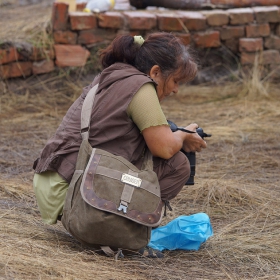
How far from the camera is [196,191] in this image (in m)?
3.76

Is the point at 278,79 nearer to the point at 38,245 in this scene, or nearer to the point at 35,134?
the point at 35,134

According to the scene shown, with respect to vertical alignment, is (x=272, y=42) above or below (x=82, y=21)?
below

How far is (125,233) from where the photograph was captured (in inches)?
102

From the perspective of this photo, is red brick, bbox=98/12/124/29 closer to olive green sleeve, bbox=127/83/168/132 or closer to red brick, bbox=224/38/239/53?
red brick, bbox=224/38/239/53

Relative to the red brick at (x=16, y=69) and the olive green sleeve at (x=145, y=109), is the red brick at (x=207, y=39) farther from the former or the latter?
the olive green sleeve at (x=145, y=109)

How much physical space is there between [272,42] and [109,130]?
15.3ft

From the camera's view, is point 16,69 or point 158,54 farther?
point 16,69

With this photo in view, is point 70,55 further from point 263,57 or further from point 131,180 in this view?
point 131,180

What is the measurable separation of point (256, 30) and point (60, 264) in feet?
16.5

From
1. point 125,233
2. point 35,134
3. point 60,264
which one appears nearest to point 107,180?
point 125,233

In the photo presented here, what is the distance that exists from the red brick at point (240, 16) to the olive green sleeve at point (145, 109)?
436 centimetres

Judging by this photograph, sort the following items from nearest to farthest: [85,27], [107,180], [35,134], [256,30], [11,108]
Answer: [107,180]
[35,134]
[11,108]
[85,27]
[256,30]

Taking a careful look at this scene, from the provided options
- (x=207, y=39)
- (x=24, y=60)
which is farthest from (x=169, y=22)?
(x=24, y=60)

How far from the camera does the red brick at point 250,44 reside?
6.77 m
